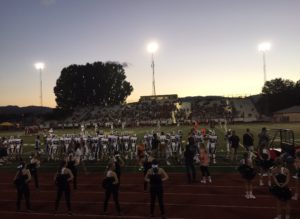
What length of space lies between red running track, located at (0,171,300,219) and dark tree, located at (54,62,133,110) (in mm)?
76739

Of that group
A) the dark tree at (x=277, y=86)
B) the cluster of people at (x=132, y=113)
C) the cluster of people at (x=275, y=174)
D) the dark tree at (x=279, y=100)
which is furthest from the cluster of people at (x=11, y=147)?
the dark tree at (x=277, y=86)

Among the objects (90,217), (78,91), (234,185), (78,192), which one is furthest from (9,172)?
(78,91)

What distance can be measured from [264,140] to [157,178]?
36.7ft

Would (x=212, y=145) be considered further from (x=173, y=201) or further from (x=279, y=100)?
(x=279, y=100)

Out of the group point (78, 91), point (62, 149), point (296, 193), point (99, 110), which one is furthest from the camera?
point (78, 91)

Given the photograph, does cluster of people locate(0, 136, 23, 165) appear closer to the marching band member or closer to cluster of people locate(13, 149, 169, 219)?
the marching band member

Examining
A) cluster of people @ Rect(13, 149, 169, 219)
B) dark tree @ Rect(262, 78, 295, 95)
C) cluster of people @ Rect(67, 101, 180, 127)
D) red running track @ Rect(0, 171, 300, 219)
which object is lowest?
red running track @ Rect(0, 171, 300, 219)

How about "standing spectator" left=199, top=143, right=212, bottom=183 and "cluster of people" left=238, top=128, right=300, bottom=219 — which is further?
"standing spectator" left=199, top=143, right=212, bottom=183

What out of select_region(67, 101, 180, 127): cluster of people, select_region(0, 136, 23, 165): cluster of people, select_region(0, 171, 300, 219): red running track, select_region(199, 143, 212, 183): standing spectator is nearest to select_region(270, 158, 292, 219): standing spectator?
select_region(0, 171, 300, 219): red running track

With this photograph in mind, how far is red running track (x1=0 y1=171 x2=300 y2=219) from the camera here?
12186 millimetres

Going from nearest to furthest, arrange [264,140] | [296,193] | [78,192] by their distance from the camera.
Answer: [296,193]
[78,192]
[264,140]

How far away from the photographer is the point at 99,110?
88.4m

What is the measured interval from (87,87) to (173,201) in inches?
3281

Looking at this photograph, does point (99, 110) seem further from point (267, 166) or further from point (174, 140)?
point (267, 166)
